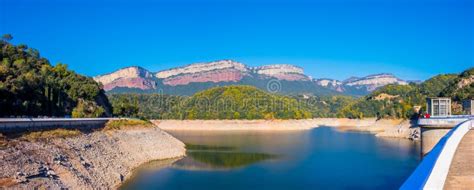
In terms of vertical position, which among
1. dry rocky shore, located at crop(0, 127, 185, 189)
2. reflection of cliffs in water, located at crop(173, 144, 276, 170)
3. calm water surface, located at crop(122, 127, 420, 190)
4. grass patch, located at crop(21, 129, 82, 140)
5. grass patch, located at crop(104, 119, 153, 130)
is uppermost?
grass patch, located at crop(21, 129, 82, 140)

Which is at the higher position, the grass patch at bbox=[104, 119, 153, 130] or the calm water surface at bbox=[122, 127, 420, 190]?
the grass patch at bbox=[104, 119, 153, 130]

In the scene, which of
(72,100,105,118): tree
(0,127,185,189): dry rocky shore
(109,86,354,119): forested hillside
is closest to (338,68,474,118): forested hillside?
(109,86,354,119): forested hillside

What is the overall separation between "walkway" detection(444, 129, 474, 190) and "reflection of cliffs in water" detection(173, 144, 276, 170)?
77.8 feet

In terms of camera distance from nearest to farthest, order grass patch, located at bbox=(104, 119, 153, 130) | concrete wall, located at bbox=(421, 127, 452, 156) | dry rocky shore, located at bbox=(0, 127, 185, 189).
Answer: dry rocky shore, located at bbox=(0, 127, 185, 189), concrete wall, located at bbox=(421, 127, 452, 156), grass patch, located at bbox=(104, 119, 153, 130)

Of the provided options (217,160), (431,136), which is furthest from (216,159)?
(431,136)

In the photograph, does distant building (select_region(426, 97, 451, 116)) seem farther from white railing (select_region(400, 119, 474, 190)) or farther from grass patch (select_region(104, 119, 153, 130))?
grass patch (select_region(104, 119, 153, 130))

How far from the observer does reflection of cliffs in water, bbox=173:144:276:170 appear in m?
36.4

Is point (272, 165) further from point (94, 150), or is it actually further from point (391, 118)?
point (391, 118)

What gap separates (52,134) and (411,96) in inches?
3709

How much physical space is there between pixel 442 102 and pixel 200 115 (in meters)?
80.9

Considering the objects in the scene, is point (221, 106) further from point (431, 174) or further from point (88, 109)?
point (431, 174)

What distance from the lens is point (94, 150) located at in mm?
29719

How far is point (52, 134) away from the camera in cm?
2672

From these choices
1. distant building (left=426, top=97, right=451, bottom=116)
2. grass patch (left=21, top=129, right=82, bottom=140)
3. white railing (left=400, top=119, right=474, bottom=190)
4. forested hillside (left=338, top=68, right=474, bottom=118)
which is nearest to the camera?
white railing (left=400, top=119, right=474, bottom=190)
